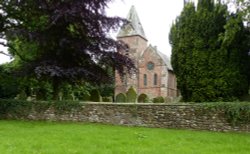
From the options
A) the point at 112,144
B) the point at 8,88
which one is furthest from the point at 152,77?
the point at 112,144

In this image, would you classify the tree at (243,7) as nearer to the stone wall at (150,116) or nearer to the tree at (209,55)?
the tree at (209,55)

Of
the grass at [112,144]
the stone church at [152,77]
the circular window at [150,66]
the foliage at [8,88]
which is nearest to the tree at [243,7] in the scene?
the grass at [112,144]

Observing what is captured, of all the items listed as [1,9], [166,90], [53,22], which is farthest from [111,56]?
[166,90]

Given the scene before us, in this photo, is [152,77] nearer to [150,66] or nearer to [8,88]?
[150,66]

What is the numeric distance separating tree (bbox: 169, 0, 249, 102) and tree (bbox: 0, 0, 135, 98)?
379 cm

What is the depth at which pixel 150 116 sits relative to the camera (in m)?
18.8

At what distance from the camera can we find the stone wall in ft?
57.1

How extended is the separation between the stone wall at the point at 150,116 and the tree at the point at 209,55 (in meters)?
5.01

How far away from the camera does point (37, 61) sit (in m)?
22.0

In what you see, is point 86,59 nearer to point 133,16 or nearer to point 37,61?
point 37,61

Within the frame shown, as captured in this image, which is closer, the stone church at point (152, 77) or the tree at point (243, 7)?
the tree at point (243, 7)

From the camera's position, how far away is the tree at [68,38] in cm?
2155

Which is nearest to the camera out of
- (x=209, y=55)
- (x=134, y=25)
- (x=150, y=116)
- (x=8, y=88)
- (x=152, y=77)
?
(x=150, y=116)

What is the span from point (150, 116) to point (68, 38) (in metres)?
7.15
